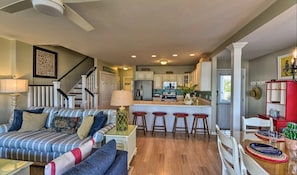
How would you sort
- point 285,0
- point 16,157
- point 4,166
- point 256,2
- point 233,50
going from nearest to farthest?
point 285,0 < point 4,166 < point 256,2 < point 16,157 < point 233,50

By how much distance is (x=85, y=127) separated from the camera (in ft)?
10.3

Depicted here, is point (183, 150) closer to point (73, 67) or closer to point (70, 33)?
point (70, 33)

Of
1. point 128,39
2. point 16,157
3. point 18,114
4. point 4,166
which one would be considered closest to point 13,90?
point 18,114

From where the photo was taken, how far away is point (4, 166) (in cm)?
212

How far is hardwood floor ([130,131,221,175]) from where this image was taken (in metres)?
3.03

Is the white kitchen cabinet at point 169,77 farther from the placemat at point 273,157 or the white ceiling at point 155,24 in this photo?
the placemat at point 273,157

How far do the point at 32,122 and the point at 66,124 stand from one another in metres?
0.64

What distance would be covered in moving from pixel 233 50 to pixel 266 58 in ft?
6.87

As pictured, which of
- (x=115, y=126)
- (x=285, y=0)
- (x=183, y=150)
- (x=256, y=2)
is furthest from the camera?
(x=183, y=150)

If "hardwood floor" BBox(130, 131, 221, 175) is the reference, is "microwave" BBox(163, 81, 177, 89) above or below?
above

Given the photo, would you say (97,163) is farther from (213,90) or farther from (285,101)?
(213,90)

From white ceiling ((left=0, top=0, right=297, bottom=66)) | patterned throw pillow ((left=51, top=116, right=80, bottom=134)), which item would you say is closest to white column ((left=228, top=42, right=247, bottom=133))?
white ceiling ((left=0, top=0, right=297, bottom=66))

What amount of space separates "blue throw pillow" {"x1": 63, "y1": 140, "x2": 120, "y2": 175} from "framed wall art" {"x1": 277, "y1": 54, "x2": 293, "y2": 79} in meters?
3.94

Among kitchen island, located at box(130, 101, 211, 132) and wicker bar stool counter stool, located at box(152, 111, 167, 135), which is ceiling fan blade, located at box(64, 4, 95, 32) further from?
kitchen island, located at box(130, 101, 211, 132)
